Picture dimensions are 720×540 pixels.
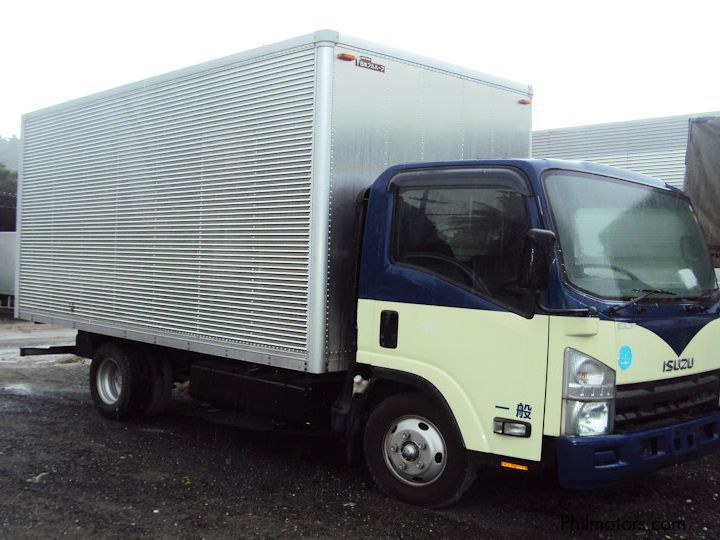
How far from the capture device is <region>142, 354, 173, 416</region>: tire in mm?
7715

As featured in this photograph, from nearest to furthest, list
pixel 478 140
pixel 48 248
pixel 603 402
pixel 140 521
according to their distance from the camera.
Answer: pixel 603 402
pixel 140 521
pixel 478 140
pixel 48 248

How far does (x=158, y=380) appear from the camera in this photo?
772cm

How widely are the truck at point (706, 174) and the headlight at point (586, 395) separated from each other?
3.22m

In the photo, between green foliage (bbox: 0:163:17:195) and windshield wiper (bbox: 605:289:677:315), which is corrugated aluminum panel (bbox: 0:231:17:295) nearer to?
windshield wiper (bbox: 605:289:677:315)

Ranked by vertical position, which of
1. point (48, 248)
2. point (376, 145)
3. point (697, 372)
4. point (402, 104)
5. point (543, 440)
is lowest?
point (543, 440)

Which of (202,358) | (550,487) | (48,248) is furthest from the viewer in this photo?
(48,248)

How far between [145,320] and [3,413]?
7.56 ft

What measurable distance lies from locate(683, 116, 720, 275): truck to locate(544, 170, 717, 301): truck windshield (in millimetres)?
1611

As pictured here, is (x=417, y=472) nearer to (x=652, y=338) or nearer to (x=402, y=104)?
(x=652, y=338)

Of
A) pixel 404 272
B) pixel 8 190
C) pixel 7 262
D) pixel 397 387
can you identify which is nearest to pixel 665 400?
pixel 397 387

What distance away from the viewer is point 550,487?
566cm

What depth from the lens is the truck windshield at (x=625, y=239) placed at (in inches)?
177

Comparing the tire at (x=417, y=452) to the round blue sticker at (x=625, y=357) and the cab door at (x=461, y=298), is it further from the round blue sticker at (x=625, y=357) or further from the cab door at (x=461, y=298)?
the round blue sticker at (x=625, y=357)

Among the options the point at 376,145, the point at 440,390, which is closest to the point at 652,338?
the point at 440,390
